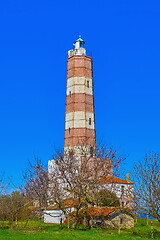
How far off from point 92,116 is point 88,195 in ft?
70.7

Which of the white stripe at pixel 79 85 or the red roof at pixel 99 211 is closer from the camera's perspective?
the red roof at pixel 99 211

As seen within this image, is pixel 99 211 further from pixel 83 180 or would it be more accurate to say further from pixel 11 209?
pixel 11 209

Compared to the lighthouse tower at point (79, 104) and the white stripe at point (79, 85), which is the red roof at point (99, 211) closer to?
the lighthouse tower at point (79, 104)

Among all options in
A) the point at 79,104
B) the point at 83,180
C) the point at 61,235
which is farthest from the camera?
the point at 79,104

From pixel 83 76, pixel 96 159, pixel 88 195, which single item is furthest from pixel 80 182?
pixel 83 76

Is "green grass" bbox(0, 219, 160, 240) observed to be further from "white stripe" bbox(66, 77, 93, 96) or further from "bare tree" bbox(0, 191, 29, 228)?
"white stripe" bbox(66, 77, 93, 96)

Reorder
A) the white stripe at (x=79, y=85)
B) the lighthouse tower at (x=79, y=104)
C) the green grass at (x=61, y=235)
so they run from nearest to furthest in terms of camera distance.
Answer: the green grass at (x=61, y=235) < the lighthouse tower at (x=79, y=104) < the white stripe at (x=79, y=85)

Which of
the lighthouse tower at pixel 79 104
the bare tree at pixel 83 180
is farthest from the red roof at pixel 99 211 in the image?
the lighthouse tower at pixel 79 104

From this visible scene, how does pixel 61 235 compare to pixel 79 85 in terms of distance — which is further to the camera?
pixel 79 85

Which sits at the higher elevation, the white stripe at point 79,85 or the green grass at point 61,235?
the white stripe at point 79,85

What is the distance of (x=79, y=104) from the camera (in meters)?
46.3

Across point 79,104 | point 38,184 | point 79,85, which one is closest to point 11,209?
point 38,184

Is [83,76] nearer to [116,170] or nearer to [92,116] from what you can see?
[92,116]

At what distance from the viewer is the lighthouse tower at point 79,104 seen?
4494 cm
